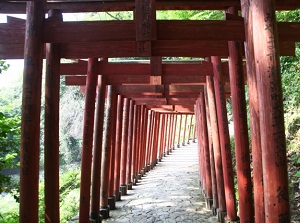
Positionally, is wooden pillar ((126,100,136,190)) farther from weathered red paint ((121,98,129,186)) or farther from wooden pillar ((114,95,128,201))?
wooden pillar ((114,95,128,201))

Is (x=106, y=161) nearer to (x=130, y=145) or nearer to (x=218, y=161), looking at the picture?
(x=218, y=161)

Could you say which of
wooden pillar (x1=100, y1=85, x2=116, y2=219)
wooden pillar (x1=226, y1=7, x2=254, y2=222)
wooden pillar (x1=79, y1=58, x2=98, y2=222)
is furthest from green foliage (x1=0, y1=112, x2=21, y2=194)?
wooden pillar (x1=226, y1=7, x2=254, y2=222)

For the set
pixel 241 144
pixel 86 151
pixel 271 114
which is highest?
pixel 271 114

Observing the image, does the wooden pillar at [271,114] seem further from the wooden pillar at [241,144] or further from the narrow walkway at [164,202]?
the narrow walkway at [164,202]

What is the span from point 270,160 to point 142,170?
13.9 metres

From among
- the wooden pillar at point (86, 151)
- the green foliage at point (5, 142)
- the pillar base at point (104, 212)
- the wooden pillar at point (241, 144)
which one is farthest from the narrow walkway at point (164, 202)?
the wooden pillar at point (241, 144)

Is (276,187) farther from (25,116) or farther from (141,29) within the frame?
(25,116)

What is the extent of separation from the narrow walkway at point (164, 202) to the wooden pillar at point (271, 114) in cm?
552

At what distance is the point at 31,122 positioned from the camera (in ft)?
14.7

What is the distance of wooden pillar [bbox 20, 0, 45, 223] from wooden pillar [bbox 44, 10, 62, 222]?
64 cm

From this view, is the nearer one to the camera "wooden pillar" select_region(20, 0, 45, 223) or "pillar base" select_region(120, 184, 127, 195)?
"wooden pillar" select_region(20, 0, 45, 223)

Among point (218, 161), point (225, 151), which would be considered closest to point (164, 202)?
point (218, 161)

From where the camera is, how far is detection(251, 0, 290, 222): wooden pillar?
9.63 feet

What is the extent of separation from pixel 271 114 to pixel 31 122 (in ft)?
9.87
